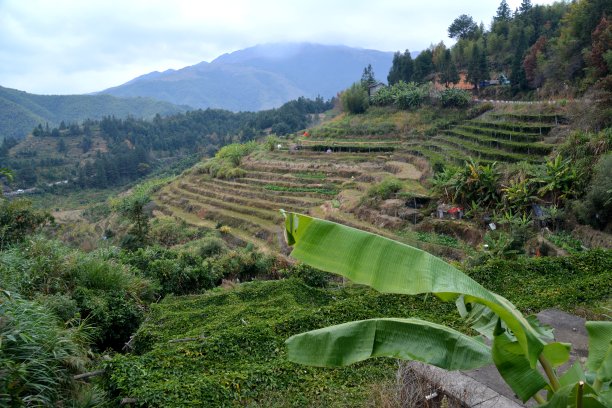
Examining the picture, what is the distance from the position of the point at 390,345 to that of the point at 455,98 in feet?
92.3

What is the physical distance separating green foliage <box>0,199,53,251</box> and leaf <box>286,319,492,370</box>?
8442mm

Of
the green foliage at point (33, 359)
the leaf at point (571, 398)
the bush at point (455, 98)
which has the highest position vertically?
the bush at point (455, 98)

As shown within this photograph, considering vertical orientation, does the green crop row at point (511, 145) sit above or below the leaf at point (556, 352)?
below

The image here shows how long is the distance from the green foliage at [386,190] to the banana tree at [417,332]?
49.3ft

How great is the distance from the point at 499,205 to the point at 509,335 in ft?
41.7

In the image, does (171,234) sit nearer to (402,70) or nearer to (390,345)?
(390,345)

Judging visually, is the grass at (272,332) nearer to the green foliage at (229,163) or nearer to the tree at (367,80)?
the green foliage at (229,163)

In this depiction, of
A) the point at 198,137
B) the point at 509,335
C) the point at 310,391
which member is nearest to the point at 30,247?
the point at 310,391

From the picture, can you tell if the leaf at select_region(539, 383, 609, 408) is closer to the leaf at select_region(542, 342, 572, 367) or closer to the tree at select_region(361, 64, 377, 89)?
the leaf at select_region(542, 342, 572, 367)

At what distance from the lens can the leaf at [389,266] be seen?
176cm

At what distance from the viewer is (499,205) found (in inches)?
536

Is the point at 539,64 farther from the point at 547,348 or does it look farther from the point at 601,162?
the point at 547,348

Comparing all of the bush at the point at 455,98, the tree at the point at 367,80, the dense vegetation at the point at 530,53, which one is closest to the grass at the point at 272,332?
the dense vegetation at the point at 530,53

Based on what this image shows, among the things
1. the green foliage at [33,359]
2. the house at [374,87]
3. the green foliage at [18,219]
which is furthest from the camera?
the house at [374,87]
